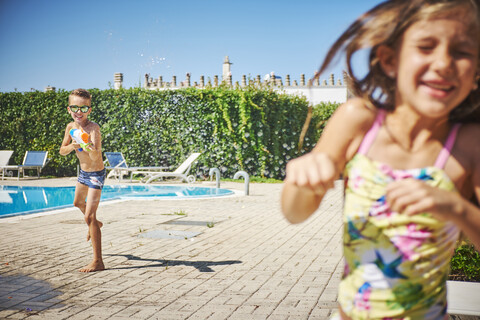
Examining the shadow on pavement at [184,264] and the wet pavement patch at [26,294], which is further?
the shadow on pavement at [184,264]

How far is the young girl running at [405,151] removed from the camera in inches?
50.2

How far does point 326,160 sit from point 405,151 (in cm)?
29

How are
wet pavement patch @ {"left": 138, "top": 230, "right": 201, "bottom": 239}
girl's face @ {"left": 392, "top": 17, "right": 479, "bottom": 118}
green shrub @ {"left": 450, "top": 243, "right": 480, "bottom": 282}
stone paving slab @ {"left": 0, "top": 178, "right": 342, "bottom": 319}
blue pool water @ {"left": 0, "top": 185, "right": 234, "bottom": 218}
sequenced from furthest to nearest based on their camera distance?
1. blue pool water @ {"left": 0, "top": 185, "right": 234, "bottom": 218}
2. wet pavement patch @ {"left": 138, "top": 230, "right": 201, "bottom": 239}
3. green shrub @ {"left": 450, "top": 243, "right": 480, "bottom": 282}
4. stone paving slab @ {"left": 0, "top": 178, "right": 342, "bottom": 319}
5. girl's face @ {"left": 392, "top": 17, "right": 479, "bottom": 118}

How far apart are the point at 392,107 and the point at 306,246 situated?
582cm

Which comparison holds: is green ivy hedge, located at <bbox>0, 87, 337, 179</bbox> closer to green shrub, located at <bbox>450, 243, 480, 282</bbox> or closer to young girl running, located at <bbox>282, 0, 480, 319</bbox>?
green shrub, located at <bbox>450, 243, 480, 282</bbox>

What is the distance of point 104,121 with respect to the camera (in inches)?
805

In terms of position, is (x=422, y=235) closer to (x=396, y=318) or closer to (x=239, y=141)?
(x=396, y=318)

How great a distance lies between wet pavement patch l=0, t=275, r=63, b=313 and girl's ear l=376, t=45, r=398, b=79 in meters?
3.72

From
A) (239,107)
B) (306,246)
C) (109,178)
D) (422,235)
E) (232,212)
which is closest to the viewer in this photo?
(422,235)

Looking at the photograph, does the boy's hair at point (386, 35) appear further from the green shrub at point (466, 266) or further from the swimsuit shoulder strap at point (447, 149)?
the green shrub at point (466, 266)

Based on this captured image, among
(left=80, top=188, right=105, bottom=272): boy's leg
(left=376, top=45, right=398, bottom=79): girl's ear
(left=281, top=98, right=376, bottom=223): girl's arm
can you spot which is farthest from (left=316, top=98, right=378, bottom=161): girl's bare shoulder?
(left=80, top=188, right=105, bottom=272): boy's leg

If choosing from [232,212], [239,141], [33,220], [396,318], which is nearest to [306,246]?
[232,212]

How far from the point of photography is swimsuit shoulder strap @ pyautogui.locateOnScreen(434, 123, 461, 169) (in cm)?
135

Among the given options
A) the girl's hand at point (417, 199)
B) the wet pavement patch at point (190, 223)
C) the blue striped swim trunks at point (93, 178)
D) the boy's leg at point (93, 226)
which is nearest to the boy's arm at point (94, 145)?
the blue striped swim trunks at point (93, 178)
